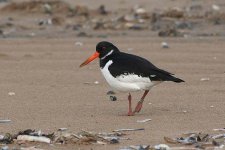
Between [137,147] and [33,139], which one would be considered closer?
[137,147]

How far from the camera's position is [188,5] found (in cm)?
1888

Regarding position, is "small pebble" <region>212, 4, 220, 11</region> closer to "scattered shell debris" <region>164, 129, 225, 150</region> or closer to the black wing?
the black wing

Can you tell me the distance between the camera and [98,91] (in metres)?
9.82

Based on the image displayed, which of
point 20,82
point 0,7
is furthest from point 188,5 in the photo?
point 20,82

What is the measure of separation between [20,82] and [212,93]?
2724mm

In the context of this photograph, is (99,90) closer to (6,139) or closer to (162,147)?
(6,139)

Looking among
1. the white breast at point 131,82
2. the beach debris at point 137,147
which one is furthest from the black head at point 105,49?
the beach debris at point 137,147

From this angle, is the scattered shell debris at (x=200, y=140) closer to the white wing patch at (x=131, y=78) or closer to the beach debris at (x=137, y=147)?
the beach debris at (x=137, y=147)

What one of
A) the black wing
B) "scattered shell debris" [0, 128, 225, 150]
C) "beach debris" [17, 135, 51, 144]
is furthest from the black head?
"beach debris" [17, 135, 51, 144]

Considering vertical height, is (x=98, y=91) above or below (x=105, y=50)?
below

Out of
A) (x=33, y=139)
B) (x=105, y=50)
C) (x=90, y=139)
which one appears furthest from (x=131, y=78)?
(x=33, y=139)

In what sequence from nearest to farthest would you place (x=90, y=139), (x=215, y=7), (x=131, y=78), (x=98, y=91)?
(x=90, y=139), (x=131, y=78), (x=98, y=91), (x=215, y=7)

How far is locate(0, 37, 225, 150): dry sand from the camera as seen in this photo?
772 centimetres

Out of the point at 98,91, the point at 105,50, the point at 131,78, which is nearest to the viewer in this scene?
the point at 131,78
